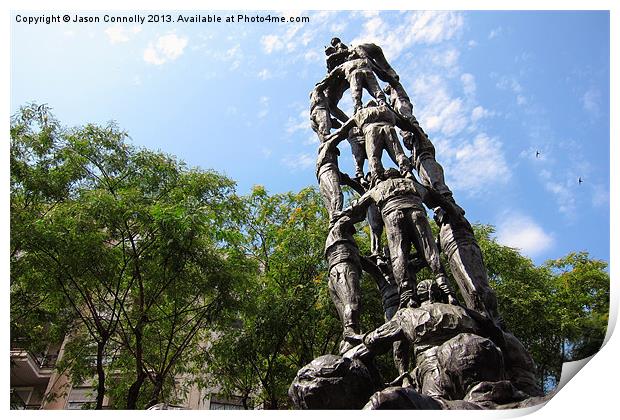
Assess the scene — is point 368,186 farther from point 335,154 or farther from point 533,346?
point 533,346

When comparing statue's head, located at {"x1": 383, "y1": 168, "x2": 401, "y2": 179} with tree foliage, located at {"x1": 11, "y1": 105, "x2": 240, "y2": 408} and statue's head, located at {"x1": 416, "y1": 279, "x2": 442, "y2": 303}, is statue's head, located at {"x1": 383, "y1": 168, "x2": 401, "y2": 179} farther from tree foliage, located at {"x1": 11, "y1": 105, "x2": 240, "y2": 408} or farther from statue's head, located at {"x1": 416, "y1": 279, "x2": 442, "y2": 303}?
tree foliage, located at {"x1": 11, "y1": 105, "x2": 240, "y2": 408}

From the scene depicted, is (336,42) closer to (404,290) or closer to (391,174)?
(391,174)

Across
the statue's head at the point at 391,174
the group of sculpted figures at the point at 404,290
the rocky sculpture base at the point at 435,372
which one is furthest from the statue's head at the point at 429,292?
the statue's head at the point at 391,174

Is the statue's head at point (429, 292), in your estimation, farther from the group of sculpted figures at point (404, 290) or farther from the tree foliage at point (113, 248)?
the tree foliage at point (113, 248)

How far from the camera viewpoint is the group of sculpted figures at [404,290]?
3.23m

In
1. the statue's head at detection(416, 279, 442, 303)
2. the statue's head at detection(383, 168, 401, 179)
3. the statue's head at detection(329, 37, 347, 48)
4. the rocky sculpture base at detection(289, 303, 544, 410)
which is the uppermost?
the statue's head at detection(329, 37, 347, 48)

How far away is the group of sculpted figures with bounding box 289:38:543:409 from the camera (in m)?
3.23

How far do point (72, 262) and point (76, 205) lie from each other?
3.18 feet

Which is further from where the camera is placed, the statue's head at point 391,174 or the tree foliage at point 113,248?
the tree foliage at point 113,248

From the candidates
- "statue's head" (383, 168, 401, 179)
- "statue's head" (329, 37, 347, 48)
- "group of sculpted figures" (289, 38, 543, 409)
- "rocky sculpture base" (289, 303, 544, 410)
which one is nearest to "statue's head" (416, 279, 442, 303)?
"group of sculpted figures" (289, 38, 543, 409)

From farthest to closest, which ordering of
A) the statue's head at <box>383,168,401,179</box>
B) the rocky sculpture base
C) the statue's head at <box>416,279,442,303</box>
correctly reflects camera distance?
the statue's head at <box>383,168,401,179</box> < the statue's head at <box>416,279,442,303</box> < the rocky sculpture base

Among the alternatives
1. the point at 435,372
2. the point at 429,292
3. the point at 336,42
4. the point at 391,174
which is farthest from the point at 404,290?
the point at 336,42

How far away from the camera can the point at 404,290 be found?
427 cm

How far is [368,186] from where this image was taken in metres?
5.66
